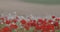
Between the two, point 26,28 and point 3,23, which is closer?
point 26,28

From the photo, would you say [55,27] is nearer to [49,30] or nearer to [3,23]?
[49,30]

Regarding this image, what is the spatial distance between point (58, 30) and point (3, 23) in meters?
0.95

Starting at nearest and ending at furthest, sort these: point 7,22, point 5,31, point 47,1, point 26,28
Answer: point 5,31, point 26,28, point 7,22, point 47,1

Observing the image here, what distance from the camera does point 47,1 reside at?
1791 cm

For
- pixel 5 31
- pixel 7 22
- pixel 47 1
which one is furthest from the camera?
pixel 47 1

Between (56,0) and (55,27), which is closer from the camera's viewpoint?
(55,27)

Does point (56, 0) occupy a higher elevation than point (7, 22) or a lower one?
lower

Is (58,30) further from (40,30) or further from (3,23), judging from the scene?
(3,23)

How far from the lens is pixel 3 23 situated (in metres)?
3.84

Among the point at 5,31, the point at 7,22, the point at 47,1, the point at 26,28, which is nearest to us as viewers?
the point at 5,31

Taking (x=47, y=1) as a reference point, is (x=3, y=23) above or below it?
above

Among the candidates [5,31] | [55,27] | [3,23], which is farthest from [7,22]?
[55,27]

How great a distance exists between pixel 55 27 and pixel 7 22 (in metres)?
0.75

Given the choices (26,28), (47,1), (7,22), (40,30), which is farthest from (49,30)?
(47,1)
